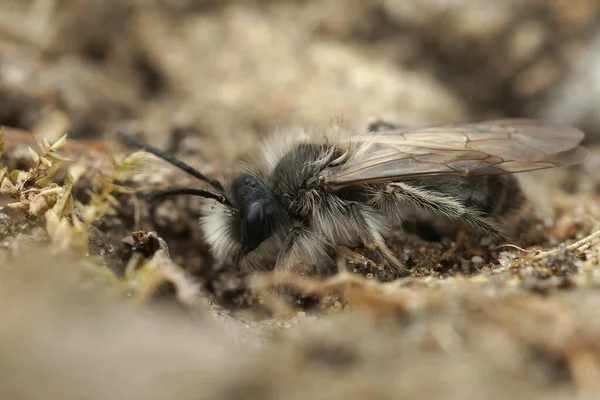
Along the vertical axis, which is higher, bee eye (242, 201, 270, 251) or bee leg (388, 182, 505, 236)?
bee leg (388, 182, 505, 236)

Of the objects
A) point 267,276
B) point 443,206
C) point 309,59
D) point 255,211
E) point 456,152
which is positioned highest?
point 309,59

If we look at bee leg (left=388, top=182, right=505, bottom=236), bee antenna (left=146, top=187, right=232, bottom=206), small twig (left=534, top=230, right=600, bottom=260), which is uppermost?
bee leg (left=388, top=182, right=505, bottom=236)

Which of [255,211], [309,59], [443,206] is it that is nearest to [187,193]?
[255,211]

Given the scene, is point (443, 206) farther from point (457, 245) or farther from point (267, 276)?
point (267, 276)

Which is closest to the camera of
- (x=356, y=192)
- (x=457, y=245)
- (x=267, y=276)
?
(x=267, y=276)

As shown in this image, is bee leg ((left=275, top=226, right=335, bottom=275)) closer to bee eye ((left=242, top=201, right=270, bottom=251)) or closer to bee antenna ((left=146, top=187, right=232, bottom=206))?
bee eye ((left=242, top=201, right=270, bottom=251))

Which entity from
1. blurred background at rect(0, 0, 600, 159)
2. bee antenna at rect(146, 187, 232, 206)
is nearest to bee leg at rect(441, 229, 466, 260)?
bee antenna at rect(146, 187, 232, 206)

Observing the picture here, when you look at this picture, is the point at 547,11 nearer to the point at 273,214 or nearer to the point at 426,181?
the point at 426,181
